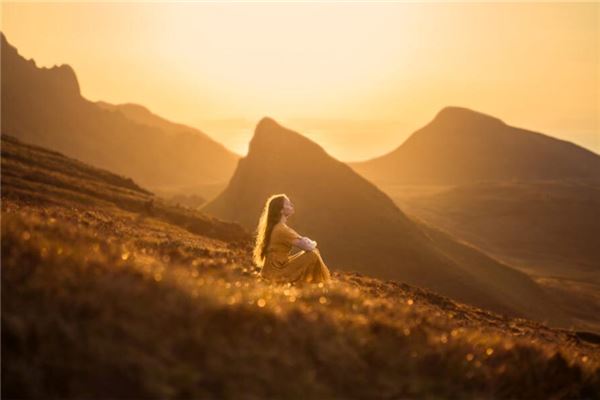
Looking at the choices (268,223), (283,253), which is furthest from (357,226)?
(283,253)

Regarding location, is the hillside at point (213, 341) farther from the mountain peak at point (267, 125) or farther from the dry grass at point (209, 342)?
the mountain peak at point (267, 125)

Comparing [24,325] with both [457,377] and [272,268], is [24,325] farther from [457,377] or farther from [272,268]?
[272,268]

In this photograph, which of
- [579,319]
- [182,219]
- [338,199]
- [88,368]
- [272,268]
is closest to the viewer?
[88,368]

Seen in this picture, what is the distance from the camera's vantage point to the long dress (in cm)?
1512

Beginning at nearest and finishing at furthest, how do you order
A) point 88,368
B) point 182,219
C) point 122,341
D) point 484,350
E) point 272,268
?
point 88,368
point 122,341
point 484,350
point 272,268
point 182,219

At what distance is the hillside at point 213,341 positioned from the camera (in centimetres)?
640

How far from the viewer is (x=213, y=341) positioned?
7.54 metres

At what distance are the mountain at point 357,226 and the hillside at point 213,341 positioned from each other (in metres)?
69.9

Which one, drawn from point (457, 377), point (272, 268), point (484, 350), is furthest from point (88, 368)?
point (272, 268)

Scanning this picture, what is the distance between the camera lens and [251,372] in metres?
7.23

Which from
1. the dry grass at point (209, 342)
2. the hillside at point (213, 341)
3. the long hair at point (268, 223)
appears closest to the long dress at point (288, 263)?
the long hair at point (268, 223)

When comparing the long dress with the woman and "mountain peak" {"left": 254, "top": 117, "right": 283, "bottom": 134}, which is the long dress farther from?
"mountain peak" {"left": 254, "top": 117, "right": 283, "bottom": 134}

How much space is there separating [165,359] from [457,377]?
445cm

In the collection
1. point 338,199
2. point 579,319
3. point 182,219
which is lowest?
point 579,319
